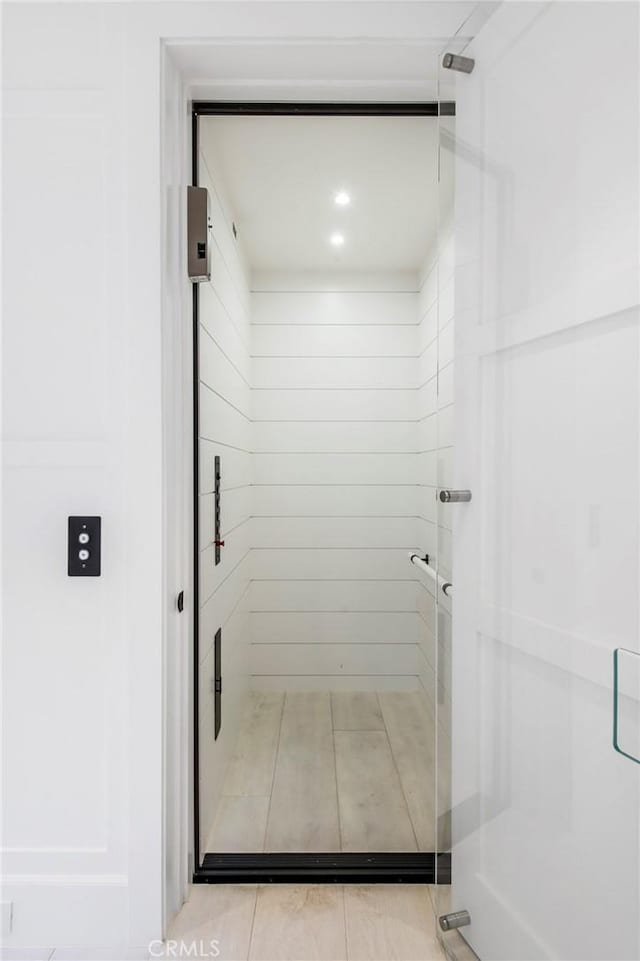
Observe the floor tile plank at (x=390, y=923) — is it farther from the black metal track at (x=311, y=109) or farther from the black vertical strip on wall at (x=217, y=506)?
the black metal track at (x=311, y=109)

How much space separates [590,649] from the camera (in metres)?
1.08

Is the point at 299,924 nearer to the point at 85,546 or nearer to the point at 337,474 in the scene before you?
the point at 85,546

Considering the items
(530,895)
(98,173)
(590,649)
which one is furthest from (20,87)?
(530,895)

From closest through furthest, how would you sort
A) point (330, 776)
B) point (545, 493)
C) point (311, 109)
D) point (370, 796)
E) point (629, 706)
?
point (629, 706) < point (545, 493) < point (311, 109) < point (370, 796) < point (330, 776)

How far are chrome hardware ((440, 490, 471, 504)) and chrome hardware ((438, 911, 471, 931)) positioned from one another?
1.00m

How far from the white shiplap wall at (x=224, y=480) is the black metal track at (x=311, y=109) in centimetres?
20

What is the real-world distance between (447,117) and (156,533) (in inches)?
50.5

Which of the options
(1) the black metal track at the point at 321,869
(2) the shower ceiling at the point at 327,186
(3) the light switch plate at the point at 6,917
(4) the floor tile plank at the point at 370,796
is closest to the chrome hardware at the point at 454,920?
→ (1) the black metal track at the point at 321,869

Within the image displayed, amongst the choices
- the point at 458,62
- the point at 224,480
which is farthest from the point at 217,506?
the point at 458,62

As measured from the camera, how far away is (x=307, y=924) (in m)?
1.53

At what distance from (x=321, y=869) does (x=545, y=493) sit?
1.30m

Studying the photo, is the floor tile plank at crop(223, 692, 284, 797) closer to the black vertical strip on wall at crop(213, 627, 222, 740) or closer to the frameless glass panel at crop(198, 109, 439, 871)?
the frameless glass panel at crop(198, 109, 439, 871)

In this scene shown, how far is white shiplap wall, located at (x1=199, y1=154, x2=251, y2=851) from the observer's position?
190 centimetres

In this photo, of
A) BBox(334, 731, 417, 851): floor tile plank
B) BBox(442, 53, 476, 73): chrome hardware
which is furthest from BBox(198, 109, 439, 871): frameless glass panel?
BBox(442, 53, 476, 73): chrome hardware
